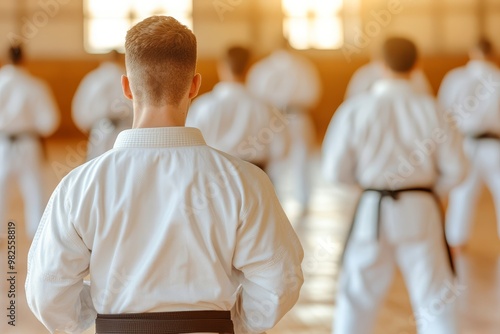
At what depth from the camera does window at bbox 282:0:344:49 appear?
598 inches

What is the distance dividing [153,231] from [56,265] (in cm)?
22

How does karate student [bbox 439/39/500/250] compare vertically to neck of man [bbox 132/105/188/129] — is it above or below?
below

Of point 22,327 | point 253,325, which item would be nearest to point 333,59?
point 22,327

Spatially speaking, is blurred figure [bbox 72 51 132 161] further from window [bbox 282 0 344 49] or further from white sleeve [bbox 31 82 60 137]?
window [bbox 282 0 344 49]

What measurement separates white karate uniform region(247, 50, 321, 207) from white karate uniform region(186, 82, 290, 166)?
2253mm

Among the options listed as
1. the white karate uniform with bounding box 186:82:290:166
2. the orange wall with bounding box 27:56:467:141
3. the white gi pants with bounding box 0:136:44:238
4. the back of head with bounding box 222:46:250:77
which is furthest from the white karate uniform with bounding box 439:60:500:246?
the orange wall with bounding box 27:56:467:141

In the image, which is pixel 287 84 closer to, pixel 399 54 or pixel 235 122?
pixel 235 122

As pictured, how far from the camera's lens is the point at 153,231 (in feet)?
5.64

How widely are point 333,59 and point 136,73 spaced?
13.8 m

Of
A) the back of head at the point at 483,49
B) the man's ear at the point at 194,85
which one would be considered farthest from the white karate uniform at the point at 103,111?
Result: the man's ear at the point at 194,85

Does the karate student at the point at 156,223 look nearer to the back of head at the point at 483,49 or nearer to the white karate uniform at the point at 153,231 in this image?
the white karate uniform at the point at 153,231

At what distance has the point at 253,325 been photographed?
1.85 meters

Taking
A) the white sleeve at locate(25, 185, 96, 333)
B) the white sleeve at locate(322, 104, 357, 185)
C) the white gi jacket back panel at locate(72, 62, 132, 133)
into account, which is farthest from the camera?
the white gi jacket back panel at locate(72, 62, 132, 133)

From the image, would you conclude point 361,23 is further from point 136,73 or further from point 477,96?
point 136,73
